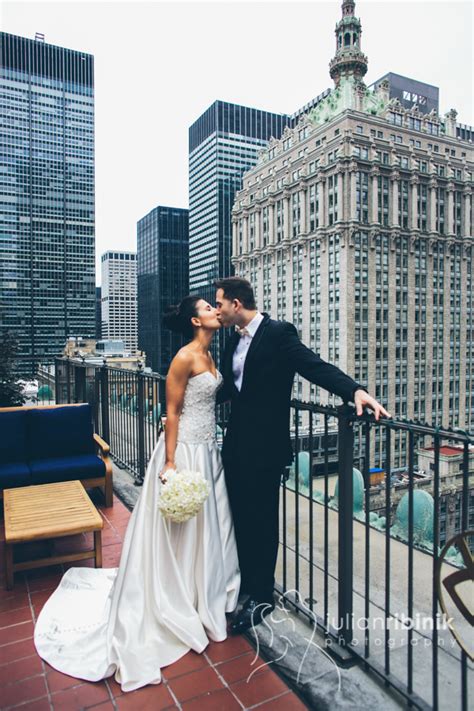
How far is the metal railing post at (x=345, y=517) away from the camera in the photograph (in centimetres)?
228

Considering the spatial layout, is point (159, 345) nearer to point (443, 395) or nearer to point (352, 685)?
point (443, 395)

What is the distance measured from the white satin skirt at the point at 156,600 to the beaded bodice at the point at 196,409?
2.7 inches

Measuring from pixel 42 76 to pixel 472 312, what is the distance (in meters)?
103

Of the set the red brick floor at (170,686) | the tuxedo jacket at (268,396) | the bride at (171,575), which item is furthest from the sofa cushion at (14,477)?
the tuxedo jacket at (268,396)

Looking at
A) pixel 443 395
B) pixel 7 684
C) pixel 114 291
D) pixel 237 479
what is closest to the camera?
pixel 7 684

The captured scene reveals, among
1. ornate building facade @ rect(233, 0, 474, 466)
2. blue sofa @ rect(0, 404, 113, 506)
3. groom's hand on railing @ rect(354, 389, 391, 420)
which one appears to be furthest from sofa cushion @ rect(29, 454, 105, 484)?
ornate building facade @ rect(233, 0, 474, 466)

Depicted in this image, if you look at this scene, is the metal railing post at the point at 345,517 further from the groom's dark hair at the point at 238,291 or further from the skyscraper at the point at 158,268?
the skyscraper at the point at 158,268

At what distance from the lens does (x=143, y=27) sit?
312 inches

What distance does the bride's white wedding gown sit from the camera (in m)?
2.39

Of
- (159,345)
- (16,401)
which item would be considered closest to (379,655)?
(16,401)

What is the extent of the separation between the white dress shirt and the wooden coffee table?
4.95ft

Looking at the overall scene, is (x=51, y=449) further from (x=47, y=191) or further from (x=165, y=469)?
(x=47, y=191)

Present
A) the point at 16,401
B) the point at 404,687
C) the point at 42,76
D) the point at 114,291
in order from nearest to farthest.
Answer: the point at 404,687 → the point at 16,401 → the point at 42,76 → the point at 114,291

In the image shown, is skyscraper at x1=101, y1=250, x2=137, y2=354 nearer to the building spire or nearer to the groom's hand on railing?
the building spire
